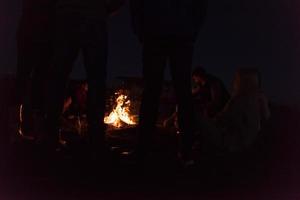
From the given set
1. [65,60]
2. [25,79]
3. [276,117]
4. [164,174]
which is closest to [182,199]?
[164,174]

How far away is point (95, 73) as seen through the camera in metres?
4.05

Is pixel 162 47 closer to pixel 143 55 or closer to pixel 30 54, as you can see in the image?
pixel 143 55

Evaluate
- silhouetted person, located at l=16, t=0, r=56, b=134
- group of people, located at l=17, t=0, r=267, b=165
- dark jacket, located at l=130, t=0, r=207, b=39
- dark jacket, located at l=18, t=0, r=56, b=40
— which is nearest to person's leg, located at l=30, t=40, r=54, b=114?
silhouetted person, located at l=16, t=0, r=56, b=134

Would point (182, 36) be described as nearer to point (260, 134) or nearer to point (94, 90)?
point (94, 90)

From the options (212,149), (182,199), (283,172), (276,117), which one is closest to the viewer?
(182,199)

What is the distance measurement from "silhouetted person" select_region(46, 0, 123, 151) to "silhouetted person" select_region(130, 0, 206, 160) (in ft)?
1.15

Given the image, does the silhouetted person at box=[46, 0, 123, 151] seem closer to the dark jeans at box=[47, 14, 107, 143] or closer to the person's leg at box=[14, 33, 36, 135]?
the dark jeans at box=[47, 14, 107, 143]

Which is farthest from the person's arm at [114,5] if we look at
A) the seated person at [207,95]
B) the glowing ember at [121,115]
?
the glowing ember at [121,115]

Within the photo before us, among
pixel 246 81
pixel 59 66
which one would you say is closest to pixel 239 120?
pixel 246 81

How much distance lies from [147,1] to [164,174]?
58.5 inches

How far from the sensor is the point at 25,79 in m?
4.86

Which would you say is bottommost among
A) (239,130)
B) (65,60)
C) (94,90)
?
(239,130)

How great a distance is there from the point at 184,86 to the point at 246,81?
1431mm

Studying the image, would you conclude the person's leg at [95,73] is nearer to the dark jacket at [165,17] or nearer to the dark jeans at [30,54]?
the dark jacket at [165,17]
